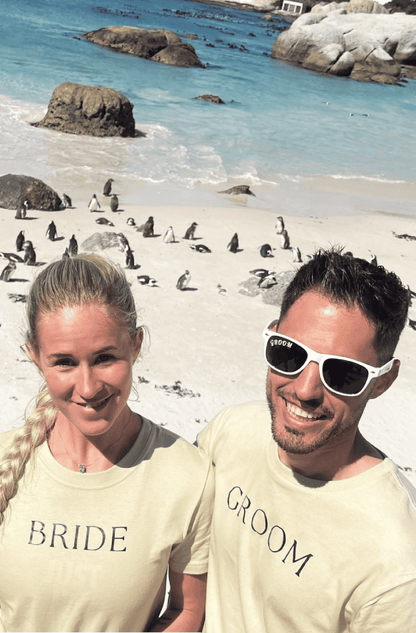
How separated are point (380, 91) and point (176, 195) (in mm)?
42215

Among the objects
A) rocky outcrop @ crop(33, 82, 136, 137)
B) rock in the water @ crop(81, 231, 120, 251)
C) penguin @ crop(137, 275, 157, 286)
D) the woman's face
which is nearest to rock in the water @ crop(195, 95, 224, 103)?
rocky outcrop @ crop(33, 82, 136, 137)

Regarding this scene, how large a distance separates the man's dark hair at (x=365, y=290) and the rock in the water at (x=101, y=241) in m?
11.7

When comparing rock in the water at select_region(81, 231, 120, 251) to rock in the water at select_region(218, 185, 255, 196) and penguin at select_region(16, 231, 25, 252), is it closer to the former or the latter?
penguin at select_region(16, 231, 25, 252)

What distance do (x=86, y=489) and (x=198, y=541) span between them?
0.62 m

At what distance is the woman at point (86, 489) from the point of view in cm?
244

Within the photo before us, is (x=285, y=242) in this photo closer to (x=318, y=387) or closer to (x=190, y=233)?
(x=190, y=233)

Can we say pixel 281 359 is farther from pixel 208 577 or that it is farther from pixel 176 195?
pixel 176 195

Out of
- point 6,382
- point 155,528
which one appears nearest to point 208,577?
point 155,528

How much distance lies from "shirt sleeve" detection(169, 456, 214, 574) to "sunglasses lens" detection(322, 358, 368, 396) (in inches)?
30.3

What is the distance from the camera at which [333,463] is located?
8.46ft

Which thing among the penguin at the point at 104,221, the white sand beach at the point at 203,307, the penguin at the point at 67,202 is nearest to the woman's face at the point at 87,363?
the white sand beach at the point at 203,307

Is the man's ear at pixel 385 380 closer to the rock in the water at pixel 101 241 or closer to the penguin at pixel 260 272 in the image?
the penguin at pixel 260 272


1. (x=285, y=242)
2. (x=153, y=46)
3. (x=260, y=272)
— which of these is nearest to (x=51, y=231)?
(x=260, y=272)

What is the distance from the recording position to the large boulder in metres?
16.7
